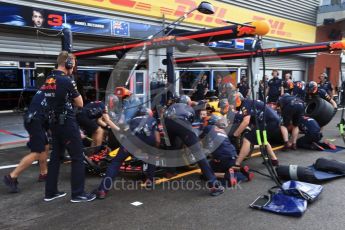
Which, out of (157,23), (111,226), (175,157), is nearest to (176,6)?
(157,23)

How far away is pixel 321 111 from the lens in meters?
8.91

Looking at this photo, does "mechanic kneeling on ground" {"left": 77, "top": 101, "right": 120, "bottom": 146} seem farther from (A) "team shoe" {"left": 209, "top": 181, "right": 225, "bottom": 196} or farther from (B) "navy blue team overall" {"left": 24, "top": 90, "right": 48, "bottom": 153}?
(A) "team shoe" {"left": 209, "top": 181, "right": 225, "bottom": 196}

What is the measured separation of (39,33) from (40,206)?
737cm

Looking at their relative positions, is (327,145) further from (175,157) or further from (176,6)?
(176,6)

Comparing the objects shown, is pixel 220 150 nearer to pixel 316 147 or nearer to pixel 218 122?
pixel 218 122

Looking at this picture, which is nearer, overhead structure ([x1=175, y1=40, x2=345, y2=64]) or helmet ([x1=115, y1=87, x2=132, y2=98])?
helmet ([x1=115, y1=87, x2=132, y2=98])

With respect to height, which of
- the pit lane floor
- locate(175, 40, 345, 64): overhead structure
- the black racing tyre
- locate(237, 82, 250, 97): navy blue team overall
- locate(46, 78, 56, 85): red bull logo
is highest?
locate(175, 40, 345, 64): overhead structure

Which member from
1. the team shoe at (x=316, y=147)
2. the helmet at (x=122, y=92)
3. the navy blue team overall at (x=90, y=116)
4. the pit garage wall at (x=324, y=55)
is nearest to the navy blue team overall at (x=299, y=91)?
the team shoe at (x=316, y=147)

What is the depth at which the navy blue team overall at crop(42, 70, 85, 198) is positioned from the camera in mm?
4465

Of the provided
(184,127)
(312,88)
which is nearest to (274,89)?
(312,88)

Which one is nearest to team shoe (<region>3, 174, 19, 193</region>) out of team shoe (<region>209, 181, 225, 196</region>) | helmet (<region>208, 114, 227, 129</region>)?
team shoe (<region>209, 181, 225, 196</region>)

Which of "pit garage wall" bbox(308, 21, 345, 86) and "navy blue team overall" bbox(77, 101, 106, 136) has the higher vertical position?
"pit garage wall" bbox(308, 21, 345, 86)

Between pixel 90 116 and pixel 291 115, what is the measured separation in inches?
171

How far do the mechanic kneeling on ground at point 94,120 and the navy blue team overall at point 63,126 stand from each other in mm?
1916
